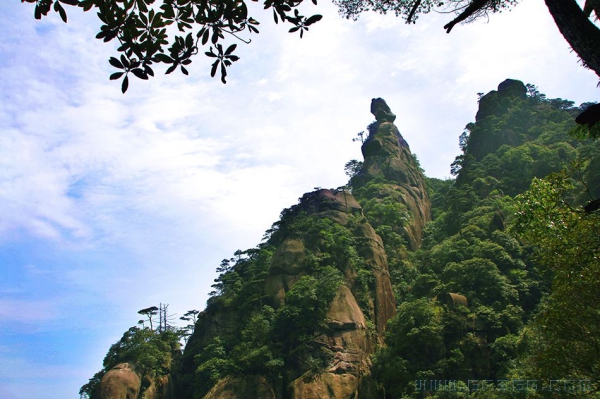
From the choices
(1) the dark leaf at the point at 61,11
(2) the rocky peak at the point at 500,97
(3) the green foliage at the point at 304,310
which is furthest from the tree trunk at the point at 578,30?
(2) the rocky peak at the point at 500,97

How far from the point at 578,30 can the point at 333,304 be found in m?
30.8

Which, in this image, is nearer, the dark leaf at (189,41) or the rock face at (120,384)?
the dark leaf at (189,41)

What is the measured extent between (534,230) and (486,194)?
42.5 meters

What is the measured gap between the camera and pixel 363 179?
60.4m

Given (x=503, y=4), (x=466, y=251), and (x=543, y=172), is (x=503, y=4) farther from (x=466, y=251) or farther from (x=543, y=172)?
(x=543, y=172)

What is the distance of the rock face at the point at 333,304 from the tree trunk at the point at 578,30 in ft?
92.5

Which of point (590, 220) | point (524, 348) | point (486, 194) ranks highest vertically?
point (486, 194)

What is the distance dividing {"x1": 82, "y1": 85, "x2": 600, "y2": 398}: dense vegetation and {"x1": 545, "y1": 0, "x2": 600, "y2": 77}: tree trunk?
718 centimetres

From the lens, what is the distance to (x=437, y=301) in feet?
105

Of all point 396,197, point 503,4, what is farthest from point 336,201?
point 503,4

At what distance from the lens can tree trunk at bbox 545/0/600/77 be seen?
331cm

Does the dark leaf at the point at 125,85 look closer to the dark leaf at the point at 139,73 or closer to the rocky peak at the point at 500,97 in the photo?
the dark leaf at the point at 139,73

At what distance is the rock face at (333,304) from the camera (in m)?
29.5

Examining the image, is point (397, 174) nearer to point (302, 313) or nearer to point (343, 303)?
point (343, 303)
